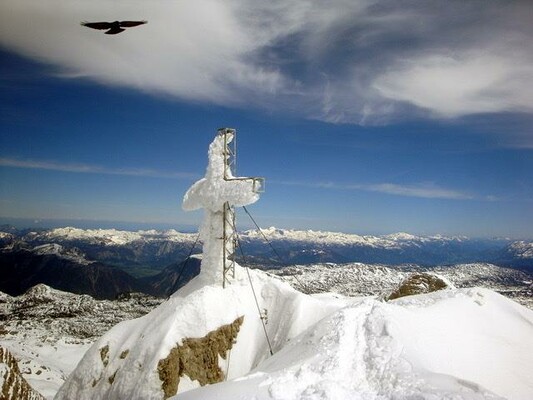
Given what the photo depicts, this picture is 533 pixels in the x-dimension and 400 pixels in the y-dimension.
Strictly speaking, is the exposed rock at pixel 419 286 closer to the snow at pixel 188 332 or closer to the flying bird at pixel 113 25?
the snow at pixel 188 332

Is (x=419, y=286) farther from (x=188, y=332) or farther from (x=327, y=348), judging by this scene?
(x=188, y=332)

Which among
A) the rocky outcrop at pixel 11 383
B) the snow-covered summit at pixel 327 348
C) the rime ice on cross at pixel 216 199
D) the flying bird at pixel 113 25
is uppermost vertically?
the flying bird at pixel 113 25

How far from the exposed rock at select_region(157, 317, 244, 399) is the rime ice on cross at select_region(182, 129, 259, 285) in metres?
5.15

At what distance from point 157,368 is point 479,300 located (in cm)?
2205

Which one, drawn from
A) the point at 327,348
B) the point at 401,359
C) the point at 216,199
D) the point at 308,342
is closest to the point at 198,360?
the point at 308,342

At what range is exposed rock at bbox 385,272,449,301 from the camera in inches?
1293

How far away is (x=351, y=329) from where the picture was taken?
17.7 metres

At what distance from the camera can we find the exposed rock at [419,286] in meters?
32.8

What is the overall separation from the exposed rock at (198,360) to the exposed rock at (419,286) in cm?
1556

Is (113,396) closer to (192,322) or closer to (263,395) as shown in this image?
(192,322)

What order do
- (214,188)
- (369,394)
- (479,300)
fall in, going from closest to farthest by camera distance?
(369,394), (479,300), (214,188)

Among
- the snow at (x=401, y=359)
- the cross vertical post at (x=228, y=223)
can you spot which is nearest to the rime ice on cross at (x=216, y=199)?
the cross vertical post at (x=228, y=223)

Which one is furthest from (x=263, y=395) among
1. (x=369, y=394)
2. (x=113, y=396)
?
(x=113, y=396)

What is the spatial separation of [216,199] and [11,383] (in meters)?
20.7
